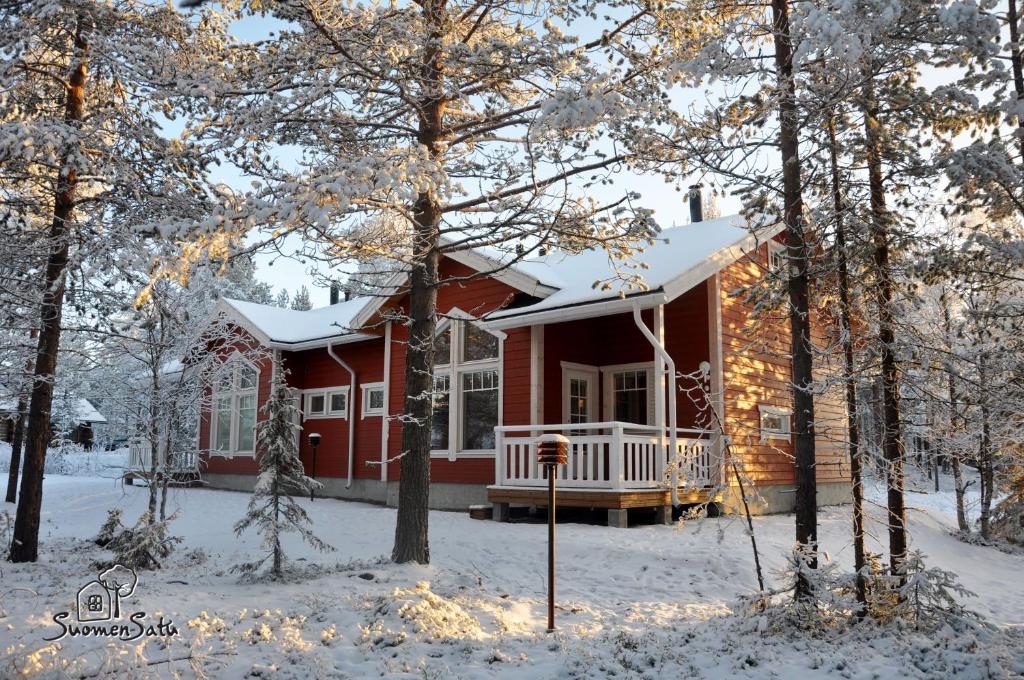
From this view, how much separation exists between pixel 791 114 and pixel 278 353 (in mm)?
14706

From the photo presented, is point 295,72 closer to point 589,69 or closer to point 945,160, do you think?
point 589,69

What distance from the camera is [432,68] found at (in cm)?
744

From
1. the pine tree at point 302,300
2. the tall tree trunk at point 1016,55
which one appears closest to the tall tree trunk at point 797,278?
the tall tree trunk at point 1016,55

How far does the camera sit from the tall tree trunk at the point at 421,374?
7.76 metres

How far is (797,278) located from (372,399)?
11.6 m

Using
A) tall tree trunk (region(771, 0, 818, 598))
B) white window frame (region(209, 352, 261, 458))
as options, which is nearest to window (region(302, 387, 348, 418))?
white window frame (region(209, 352, 261, 458))

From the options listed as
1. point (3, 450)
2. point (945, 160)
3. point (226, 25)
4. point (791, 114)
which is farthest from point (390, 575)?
point (3, 450)

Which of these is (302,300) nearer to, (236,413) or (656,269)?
(236,413)

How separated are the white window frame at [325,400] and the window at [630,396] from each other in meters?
6.56

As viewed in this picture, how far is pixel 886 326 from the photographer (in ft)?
21.5

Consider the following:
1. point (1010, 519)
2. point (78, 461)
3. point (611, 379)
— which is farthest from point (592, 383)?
point (78, 461)

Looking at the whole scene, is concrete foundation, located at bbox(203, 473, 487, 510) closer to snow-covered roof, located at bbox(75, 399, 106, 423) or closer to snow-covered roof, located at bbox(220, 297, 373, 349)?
snow-covered roof, located at bbox(220, 297, 373, 349)

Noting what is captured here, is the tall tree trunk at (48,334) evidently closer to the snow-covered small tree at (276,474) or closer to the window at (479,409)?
the snow-covered small tree at (276,474)

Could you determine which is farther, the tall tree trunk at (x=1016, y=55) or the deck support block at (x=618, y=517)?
the deck support block at (x=618, y=517)
